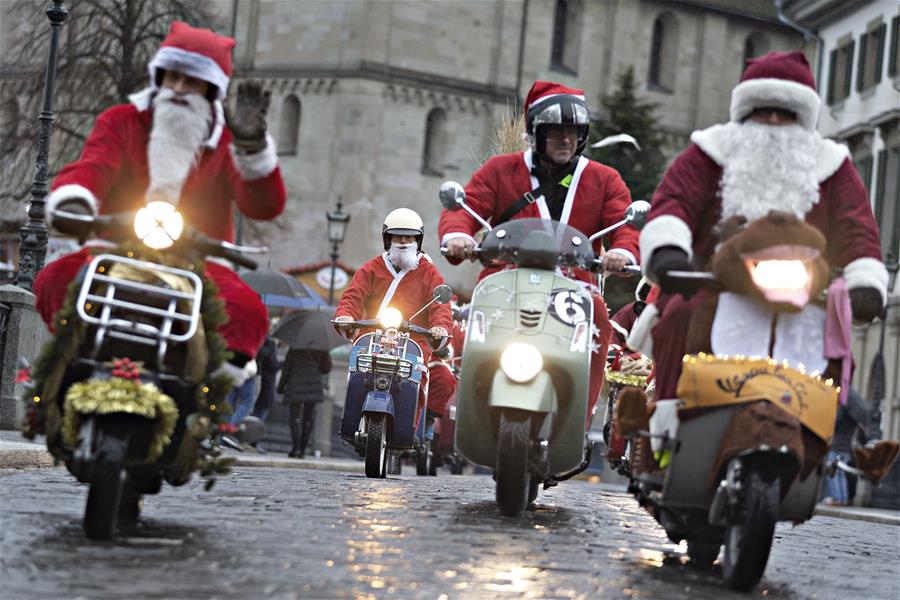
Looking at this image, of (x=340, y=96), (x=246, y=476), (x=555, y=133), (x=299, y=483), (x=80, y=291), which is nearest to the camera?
(x=80, y=291)

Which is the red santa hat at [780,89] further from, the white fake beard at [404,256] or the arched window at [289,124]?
the arched window at [289,124]

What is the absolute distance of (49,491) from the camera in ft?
33.6

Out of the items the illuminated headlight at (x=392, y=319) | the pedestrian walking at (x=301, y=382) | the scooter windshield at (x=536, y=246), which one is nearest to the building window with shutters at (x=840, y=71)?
the pedestrian walking at (x=301, y=382)

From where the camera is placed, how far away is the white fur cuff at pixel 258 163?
8.48m

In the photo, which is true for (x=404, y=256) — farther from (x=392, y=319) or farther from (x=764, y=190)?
(x=764, y=190)

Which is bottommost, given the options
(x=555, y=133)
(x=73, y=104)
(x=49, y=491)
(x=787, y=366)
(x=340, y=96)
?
(x=49, y=491)

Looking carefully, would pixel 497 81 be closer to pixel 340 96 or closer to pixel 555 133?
pixel 340 96

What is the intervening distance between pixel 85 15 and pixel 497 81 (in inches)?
1145

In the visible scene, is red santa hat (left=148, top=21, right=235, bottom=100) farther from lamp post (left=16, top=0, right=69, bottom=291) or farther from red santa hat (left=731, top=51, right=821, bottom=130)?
lamp post (left=16, top=0, right=69, bottom=291)

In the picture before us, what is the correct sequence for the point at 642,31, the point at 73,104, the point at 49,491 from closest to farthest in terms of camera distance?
1. the point at 49,491
2. the point at 73,104
3. the point at 642,31

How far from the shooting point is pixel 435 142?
222ft

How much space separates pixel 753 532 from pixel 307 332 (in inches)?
768

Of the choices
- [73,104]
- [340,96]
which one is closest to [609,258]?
[73,104]

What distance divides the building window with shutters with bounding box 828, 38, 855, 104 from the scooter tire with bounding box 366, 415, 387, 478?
47.5m
